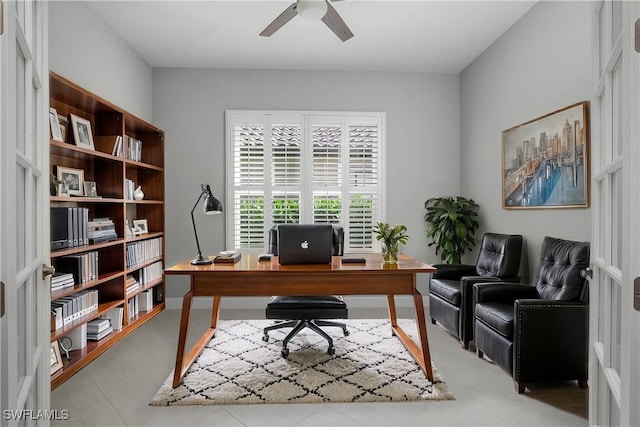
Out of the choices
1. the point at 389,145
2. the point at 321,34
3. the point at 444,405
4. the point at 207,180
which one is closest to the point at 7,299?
the point at 444,405

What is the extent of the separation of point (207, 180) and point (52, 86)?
87.2 inches

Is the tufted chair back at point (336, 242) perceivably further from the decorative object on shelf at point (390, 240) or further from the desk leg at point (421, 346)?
the desk leg at point (421, 346)

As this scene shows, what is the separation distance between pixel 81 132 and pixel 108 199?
1.93 ft

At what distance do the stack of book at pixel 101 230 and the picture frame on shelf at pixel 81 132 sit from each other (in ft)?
2.07

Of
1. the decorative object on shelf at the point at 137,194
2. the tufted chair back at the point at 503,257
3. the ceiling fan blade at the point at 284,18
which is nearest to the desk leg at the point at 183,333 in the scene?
the decorative object on shelf at the point at 137,194

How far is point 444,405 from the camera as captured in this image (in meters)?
2.34

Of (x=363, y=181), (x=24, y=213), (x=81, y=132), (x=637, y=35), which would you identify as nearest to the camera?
(x=637, y=35)

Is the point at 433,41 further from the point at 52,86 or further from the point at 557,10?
the point at 52,86

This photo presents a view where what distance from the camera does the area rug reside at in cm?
244

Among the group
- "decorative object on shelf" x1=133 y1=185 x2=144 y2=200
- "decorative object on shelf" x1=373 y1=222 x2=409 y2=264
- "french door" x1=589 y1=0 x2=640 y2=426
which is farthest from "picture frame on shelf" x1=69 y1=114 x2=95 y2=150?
"french door" x1=589 y1=0 x2=640 y2=426

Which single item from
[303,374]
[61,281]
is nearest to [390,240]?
[303,374]

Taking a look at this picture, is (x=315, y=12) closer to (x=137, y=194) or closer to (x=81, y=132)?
(x=81, y=132)

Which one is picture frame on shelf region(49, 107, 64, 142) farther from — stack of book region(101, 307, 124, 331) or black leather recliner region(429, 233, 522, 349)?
black leather recliner region(429, 233, 522, 349)

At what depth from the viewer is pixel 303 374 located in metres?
2.75
